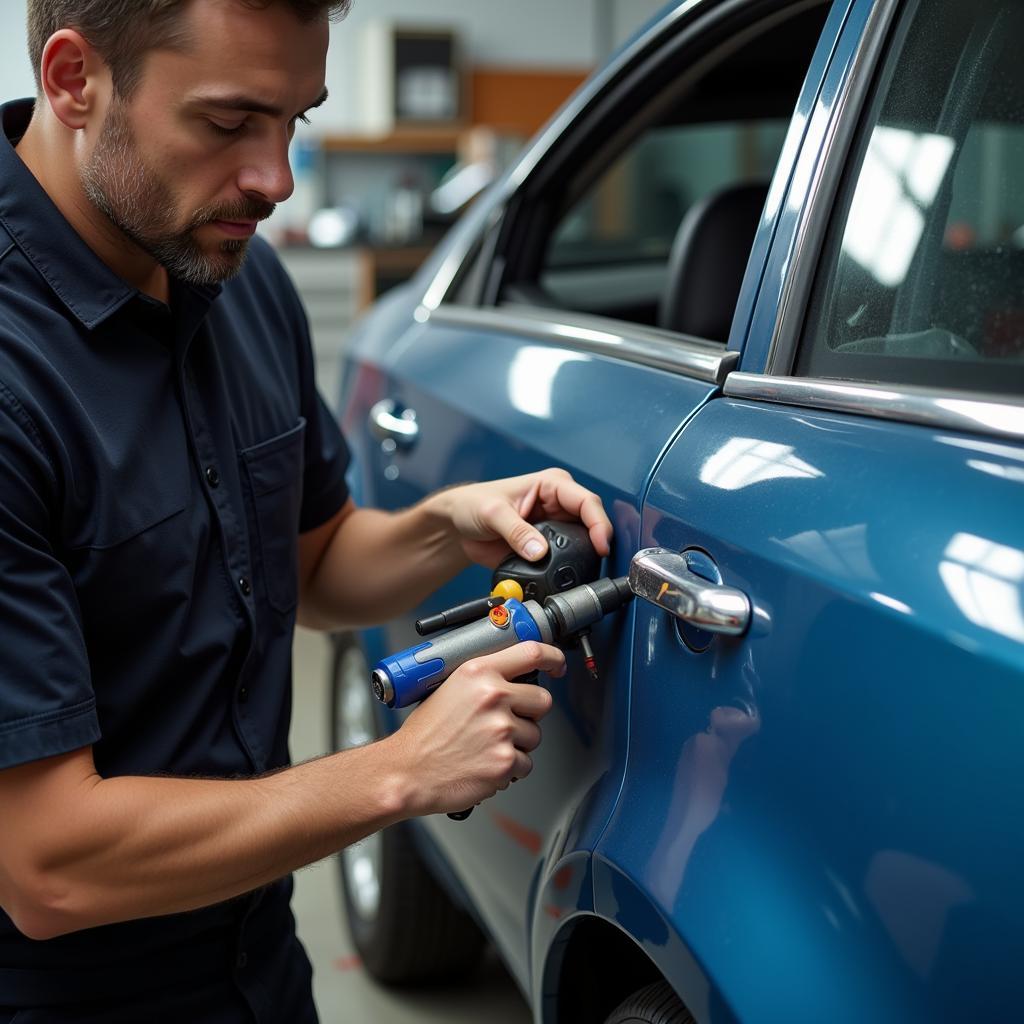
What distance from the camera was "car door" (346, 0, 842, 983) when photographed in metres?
1.16

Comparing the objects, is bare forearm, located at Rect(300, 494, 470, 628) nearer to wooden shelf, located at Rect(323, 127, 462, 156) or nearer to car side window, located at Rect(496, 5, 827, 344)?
car side window, located at Rect(496, 5, 827, 344)

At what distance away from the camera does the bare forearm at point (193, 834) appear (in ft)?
3.36

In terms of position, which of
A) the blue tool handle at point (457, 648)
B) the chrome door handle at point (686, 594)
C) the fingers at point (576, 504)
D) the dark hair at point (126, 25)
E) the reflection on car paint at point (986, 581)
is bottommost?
the blue tool handle at point (457, 648)

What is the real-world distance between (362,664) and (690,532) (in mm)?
1230

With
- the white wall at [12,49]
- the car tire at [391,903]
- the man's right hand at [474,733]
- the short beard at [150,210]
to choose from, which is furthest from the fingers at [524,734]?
the white wall at [12,49]

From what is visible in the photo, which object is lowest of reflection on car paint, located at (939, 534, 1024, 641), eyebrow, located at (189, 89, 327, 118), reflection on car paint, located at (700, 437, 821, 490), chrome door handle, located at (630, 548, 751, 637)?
chrome door handle, located at (630, 548, 751, 637)

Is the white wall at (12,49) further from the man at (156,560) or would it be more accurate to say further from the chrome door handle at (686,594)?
the chrome door handle at (686,594)

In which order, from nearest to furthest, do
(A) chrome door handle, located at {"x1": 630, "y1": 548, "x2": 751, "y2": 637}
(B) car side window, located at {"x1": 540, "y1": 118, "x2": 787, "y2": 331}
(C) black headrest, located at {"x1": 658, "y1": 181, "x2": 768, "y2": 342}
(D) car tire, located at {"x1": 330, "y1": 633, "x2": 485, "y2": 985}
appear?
1. (A) chrome door handle, located at {"x1": 630, "y1": 548, "x2": 751, "y2": 637}
2. (C) black headrest, located at {"x1": 658, "y1": 181, "x2": 768, "y2": 342}
3. (D) car tire, located at {"x1": 330, "y1": 633, "x2": 485, "y2": 985}
4. (B) car side window, located at {"x1": 540, "y1": 118, "x2": 787, "y2": 331}

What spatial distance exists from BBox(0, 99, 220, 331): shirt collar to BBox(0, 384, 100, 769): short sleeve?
150 mm

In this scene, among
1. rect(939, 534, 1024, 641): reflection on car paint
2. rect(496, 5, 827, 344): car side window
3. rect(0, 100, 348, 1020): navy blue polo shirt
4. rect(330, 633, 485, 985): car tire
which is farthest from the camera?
rect(330, 633, 485, 985): car tire

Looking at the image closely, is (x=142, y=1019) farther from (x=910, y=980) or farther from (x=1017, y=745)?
(x=1017, y=745)

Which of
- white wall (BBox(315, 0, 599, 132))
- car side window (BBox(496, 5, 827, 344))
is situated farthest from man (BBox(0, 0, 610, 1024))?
white wall (BBox(315, 0, 599, 132))

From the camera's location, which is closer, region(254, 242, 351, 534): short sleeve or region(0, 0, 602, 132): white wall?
region(254, 242, 351, 534): short sleeve

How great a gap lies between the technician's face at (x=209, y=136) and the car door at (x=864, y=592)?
445 millimetres
